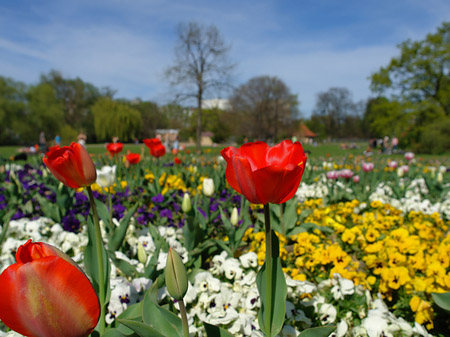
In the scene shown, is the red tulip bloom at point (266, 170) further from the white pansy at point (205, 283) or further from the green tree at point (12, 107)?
the green tree at point (12, 107)

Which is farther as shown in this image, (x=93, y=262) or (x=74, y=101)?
(x=74, y=101)

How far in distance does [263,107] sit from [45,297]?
40.7 meters

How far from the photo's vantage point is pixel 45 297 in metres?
0.62

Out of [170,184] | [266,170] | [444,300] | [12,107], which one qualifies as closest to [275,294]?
[266,170]

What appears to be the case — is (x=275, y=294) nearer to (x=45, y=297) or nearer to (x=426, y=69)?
(x=45, y=297)

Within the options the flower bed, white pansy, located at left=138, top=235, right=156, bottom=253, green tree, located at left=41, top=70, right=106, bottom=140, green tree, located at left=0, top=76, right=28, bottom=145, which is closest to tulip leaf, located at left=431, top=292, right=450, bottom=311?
the flower bed

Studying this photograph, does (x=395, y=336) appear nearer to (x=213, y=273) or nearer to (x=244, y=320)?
(x=244, y=320)

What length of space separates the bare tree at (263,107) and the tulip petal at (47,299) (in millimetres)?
39432

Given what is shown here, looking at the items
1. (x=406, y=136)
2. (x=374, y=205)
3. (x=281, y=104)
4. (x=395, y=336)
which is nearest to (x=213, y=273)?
(x=395, y=336)

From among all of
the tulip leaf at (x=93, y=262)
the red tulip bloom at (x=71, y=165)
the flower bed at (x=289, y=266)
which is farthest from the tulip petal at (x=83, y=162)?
the flower bed at (x=289, y=266)

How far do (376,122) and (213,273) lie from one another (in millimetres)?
29976

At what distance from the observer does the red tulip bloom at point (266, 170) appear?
828mm

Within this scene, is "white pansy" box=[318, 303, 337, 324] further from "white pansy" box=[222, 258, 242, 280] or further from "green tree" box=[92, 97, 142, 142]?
"green tree" box=[92, 97, 142, 142]

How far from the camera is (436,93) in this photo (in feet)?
84.8
